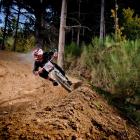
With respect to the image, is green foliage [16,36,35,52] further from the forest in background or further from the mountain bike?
the mountain bike

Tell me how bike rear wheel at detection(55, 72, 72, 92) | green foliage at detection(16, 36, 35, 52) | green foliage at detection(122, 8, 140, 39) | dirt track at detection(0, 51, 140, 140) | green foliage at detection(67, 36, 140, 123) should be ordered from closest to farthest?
dirt track at detection(0, 51, 140, 140) → green foliage at detection(67, 36, 140, 123) → bike rear wheel at detection(55, 72, 72, 92) → green foliage at detection(122, 8, 140, 39) → green foliage at detection(16, 36, 35, 52)

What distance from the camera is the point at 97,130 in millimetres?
7102

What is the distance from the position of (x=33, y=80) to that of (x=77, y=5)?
48.3 ft

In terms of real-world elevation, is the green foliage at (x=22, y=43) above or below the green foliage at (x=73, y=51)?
above

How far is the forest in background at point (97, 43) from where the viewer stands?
42.2ft

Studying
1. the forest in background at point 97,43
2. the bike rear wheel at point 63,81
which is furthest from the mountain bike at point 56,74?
the forest in background at point 97,43

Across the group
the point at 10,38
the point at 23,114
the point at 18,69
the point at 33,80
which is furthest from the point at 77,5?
the point at 23,114

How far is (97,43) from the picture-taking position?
57.2ft

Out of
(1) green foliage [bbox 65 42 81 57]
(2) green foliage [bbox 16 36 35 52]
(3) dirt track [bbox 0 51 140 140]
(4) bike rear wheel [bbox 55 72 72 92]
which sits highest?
(2) green foliage [bbox 16 36 35 52]

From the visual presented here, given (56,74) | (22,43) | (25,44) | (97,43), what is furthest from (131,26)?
(22,43)

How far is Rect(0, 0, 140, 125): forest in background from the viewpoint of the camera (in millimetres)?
12867

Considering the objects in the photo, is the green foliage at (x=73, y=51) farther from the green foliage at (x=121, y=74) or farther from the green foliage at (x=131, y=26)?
the green foliage at (x=131, y=26)

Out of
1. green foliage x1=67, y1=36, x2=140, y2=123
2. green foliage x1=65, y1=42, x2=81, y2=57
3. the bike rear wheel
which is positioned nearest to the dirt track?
the bike rear wheel

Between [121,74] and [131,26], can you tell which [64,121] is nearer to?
[121,74]
